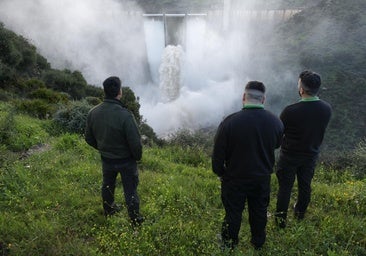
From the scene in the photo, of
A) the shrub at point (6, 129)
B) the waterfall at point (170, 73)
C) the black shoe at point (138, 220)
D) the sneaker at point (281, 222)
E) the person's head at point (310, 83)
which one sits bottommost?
the waterfall at point (170, 73)

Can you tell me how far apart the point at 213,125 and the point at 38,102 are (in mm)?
18648

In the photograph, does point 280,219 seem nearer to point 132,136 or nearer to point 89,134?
point 132,136

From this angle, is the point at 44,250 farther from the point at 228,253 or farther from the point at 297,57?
the point at 297,57

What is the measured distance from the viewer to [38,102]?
9.55 metres

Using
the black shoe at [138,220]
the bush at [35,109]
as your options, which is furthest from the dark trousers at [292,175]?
the bush at [35,109]

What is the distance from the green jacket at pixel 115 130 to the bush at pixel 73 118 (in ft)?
15.0

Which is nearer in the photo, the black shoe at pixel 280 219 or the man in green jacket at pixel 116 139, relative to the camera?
the man in green jacket at pixel 116 139

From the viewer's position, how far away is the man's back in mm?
3460

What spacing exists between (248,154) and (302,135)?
99cm

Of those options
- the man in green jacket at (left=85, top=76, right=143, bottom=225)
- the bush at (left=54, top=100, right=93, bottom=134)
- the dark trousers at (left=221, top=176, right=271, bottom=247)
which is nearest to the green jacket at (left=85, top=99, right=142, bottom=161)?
the man in green jacket at (left=85, top=76, right=143, bottom=225)

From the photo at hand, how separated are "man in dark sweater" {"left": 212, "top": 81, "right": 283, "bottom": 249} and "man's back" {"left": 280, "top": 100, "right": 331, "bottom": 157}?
0.56 metres

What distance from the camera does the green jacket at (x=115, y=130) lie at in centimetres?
335

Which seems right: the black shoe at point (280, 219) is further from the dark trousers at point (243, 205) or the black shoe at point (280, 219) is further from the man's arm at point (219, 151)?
the man's arm at point (219, 151)


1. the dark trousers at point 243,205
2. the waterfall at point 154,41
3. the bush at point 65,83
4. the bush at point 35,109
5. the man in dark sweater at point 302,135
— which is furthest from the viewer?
the waterfall at point 154,41
